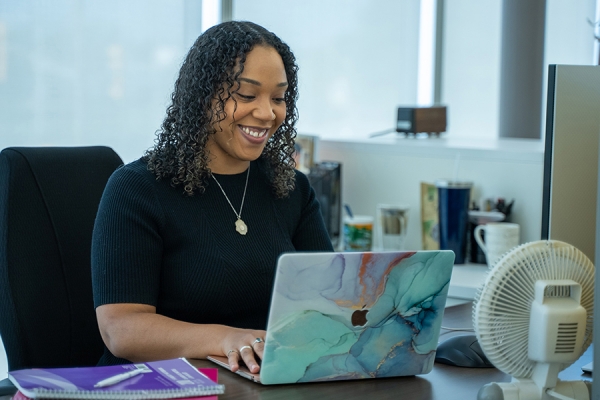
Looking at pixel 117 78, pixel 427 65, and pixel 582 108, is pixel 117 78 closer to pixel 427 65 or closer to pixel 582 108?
pixel 582 108

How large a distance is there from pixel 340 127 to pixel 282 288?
2.30 meters

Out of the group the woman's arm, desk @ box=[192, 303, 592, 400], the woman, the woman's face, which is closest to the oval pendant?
the woman

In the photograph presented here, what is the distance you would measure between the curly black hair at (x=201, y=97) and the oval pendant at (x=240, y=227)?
10cm

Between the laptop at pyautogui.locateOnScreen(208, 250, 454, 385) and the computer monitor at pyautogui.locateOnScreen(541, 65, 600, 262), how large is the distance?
0.73ft

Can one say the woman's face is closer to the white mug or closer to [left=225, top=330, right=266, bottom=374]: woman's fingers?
[left=225, top=330, right=266, bottom=374]: woman's fingers

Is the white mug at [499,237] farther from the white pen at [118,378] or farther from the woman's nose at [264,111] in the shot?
the white pen at [118,378]

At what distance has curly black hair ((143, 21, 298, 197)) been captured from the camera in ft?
4.54

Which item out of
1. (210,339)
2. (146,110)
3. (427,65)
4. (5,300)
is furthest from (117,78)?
(427,65)

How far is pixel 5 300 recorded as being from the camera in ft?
4.33

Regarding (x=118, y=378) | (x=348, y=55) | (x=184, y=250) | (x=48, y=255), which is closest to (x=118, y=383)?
(x=118, y=378)

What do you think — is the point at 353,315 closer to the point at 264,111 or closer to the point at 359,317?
the point at 359,317

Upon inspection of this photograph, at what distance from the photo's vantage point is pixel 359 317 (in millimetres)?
1008

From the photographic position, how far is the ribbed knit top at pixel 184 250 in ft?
4.17

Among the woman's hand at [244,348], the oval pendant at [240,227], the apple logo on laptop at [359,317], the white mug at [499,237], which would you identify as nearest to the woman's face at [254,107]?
the oval pendant at [240,227]
